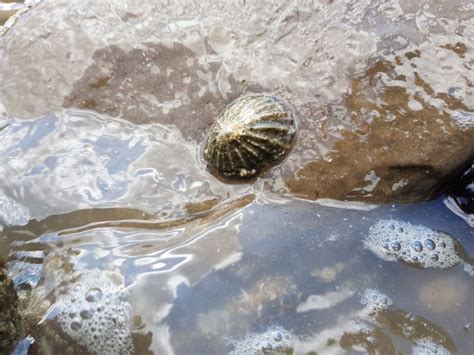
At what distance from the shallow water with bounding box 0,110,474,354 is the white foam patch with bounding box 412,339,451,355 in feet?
0.06

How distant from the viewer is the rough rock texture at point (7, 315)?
8.98ft

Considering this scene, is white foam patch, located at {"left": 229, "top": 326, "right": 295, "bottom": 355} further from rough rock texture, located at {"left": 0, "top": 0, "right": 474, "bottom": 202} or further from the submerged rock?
the submerged rock

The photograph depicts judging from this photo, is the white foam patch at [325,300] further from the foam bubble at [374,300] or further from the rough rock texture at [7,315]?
the rough rock texture at [7,315]

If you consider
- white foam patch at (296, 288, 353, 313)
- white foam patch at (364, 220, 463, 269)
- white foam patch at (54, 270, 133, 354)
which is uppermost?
white foam patch at (364, 220, 463, 269)

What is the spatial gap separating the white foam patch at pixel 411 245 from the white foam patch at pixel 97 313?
1.49 m

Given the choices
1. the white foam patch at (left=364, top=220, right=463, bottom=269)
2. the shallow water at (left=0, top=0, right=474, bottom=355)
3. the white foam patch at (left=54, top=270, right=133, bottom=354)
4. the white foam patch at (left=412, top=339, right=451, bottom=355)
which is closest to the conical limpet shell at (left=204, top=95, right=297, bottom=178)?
the shallow water at (left=0, top=0, right=474, bottom=355)

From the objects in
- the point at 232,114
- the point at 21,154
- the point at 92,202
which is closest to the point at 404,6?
the point at 232,114

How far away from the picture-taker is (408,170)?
11.3 ft

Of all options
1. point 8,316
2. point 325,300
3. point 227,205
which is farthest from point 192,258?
point 8,316

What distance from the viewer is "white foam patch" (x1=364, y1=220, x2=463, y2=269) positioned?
3.41 metres

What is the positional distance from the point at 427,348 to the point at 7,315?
2.21 m

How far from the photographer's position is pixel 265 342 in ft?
10.2

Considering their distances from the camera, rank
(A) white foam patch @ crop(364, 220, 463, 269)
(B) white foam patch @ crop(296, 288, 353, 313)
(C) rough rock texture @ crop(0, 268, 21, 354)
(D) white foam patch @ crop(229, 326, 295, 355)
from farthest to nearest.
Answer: (A) white foam patch @ crop(364, 220, 463, 269), (B) white foam patch @ crop(296, 288, 353, 313), (D) white foam patch @ crop(229, 326, 295, 355), (C) rough rock texture @ crop(0, 268, 21, 354)

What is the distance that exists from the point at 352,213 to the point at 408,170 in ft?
1.40
